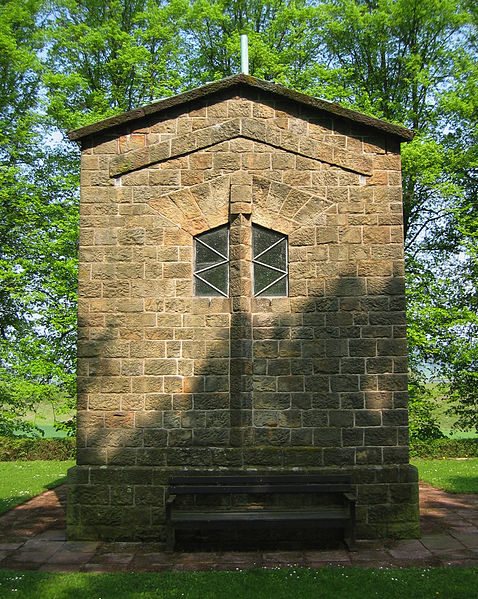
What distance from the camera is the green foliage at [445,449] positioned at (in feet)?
51.2

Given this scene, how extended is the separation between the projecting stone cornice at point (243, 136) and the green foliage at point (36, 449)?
33.7 ft

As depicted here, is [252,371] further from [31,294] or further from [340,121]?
[31,294]

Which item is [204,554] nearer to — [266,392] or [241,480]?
[241,480]

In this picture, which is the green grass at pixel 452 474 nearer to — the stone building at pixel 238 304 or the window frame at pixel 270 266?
the stone building at pixel 238 304

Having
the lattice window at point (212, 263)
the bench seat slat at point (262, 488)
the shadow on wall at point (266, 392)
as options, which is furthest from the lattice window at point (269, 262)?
the bench seat slat at point (262, 488)

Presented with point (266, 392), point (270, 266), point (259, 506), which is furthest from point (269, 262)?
point (259, 506)

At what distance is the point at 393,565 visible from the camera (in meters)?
6.32

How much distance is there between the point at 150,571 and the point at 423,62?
18.4 metres

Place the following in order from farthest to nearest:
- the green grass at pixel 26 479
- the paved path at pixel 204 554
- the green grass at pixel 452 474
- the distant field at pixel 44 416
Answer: the distant field at pixel 44 416
the green grass at pixel 452 474
the green grass at pixel 26 479
the paved path at pixel 204 554

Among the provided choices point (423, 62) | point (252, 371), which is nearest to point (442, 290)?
point (423, 62)

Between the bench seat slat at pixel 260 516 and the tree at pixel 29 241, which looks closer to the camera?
the bench seat slat at pixel 260 516

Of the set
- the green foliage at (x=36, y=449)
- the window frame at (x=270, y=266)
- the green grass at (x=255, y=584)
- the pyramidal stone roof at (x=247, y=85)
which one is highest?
the pyramidal stone roof at (x=247, y=85)

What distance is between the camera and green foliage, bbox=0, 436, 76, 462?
15.8 meters

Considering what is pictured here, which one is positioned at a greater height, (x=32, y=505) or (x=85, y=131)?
(x=85, y=131)
